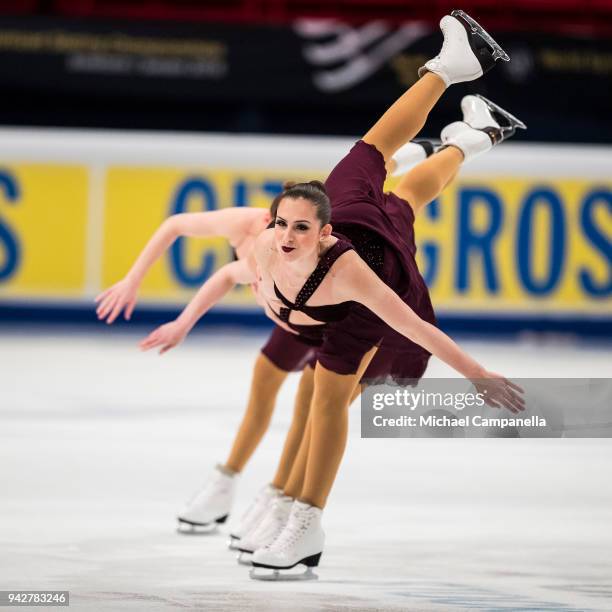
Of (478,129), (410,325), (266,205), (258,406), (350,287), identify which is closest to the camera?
(410,325)

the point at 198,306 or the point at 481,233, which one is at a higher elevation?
the point at 481,233

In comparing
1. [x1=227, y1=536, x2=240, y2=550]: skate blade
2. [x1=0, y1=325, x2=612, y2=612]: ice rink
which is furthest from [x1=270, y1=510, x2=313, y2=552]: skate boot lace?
[x1=227, y1=536, x2=240, y2=550]: skate blade

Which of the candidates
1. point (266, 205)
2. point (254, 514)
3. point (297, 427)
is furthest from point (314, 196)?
point (266, 205)

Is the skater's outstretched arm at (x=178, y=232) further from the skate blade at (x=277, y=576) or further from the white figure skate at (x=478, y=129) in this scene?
the skate blade at (x=277, y=576)

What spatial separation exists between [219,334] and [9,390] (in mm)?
2637

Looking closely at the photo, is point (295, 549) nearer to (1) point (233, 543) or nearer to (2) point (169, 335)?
(1) point (233, 543)

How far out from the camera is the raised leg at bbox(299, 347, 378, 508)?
3.67 meters

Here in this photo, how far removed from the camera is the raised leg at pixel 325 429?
3.67 meters

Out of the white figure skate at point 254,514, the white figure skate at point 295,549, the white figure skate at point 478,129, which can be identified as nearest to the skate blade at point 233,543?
the white figure skate at point 254,514

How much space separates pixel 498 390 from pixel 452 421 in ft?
0.71

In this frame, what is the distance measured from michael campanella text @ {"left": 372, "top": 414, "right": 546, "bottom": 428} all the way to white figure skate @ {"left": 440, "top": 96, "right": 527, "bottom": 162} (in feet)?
4.80

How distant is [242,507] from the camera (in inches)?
182

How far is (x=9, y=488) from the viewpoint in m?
4.59

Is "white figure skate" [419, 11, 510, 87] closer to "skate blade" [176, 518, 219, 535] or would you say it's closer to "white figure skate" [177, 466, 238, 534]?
"white figure skate" [177, 466, 238, 534]
